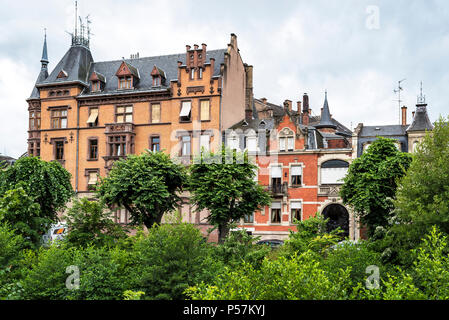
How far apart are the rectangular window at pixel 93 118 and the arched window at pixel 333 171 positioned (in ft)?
77.5

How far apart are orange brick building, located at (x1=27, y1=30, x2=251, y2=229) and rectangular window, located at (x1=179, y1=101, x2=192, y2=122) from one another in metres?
0.10

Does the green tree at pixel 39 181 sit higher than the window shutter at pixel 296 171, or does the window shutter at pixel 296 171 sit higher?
the window shutter at pixel 296 171

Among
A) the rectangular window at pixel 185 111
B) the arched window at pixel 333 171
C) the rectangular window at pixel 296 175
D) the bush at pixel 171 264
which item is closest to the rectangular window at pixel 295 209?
the rectangular window at pixel 296 175

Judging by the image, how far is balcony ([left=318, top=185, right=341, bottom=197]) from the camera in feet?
144

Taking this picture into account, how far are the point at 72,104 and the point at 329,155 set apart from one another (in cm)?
2706

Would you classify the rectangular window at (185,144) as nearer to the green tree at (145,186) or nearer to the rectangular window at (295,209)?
the green tree at (145,186)

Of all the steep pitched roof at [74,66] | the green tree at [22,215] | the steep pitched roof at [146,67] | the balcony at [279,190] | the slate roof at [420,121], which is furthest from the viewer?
the steep pitched roof at [74,66]

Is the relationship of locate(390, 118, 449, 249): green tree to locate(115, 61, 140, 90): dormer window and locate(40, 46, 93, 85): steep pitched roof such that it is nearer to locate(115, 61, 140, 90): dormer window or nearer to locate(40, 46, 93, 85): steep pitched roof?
locate(115, 61, 140, 90): dormer window

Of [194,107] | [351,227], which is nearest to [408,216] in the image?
[351,227]

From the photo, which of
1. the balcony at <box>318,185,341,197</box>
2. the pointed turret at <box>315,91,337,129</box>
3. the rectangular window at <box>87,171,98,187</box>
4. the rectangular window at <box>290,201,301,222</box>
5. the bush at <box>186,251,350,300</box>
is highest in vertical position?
the pointed turret at <box>315,91,337,129</box>

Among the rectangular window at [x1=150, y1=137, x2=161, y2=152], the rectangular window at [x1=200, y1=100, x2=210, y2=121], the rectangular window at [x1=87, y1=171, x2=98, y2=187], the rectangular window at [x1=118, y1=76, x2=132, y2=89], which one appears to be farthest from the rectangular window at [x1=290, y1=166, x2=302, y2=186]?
the rectangular window at [x1=87, y1=171, x2=98, y2=187]

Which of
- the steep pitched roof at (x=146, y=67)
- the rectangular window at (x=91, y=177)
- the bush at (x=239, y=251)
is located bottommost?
the bush at (x=239, y=251)

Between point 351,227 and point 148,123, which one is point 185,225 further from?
point 148,123

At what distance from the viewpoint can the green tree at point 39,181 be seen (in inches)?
1387
